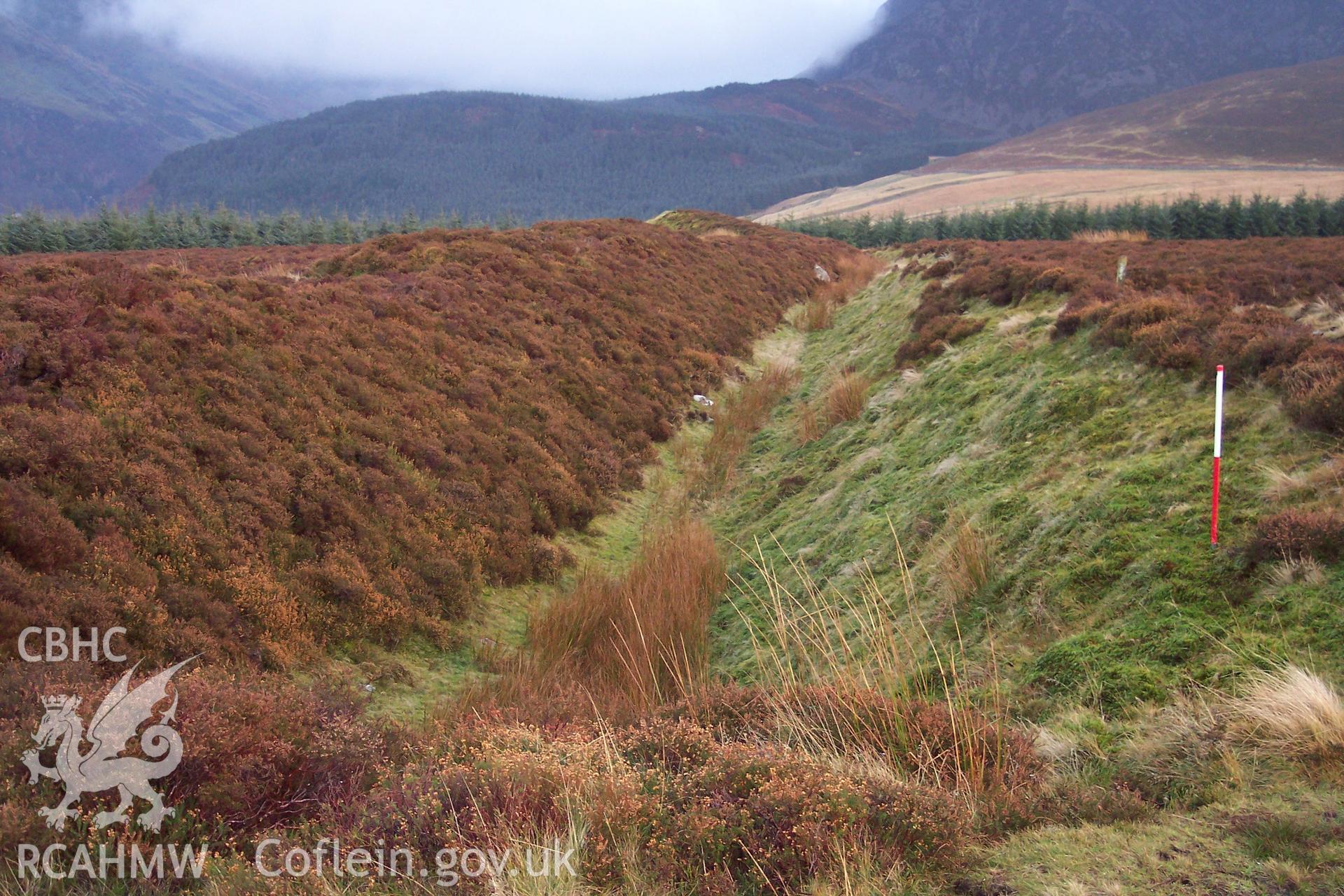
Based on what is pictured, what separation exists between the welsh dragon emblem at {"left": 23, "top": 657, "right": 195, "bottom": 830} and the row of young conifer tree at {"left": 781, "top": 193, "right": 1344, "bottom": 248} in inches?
1462

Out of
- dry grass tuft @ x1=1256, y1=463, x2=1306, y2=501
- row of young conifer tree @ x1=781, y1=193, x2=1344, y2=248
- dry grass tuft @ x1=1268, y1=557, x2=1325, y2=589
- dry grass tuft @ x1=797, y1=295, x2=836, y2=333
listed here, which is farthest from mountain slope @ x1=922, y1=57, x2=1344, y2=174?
dry grass tuft @ x1=1268, y1=557, x2=1325, y2=589

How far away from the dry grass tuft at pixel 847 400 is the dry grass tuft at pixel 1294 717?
30.5 ft

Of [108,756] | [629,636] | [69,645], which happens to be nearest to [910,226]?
[629,636]

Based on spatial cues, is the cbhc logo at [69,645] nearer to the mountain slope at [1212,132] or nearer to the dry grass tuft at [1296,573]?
the dry grass tuft at [1296,573]

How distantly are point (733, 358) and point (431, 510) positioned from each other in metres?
11.8

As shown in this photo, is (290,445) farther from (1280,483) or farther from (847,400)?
(1280,483)

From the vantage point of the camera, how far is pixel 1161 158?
140m

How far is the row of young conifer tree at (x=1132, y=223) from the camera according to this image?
44781 mm

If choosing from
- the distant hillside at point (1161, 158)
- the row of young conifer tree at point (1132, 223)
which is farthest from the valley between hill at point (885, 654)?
the distant hillside at point (1161, 158)

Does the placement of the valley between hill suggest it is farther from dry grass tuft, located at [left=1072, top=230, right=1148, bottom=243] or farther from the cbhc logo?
dry grass tuft, located at [left=1072, top=230, right=1148, bottom=243]

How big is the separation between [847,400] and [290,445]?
9.10 meters

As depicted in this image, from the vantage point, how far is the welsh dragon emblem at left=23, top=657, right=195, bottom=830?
321cm

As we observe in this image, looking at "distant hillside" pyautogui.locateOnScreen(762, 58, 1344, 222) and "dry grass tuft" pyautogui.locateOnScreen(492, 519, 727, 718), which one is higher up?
"distant hillside" pyautogui.locateOnScreen(762, 58, 1344, 222)

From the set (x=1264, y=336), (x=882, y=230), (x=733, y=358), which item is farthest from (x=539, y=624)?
(x=882, y=230)
